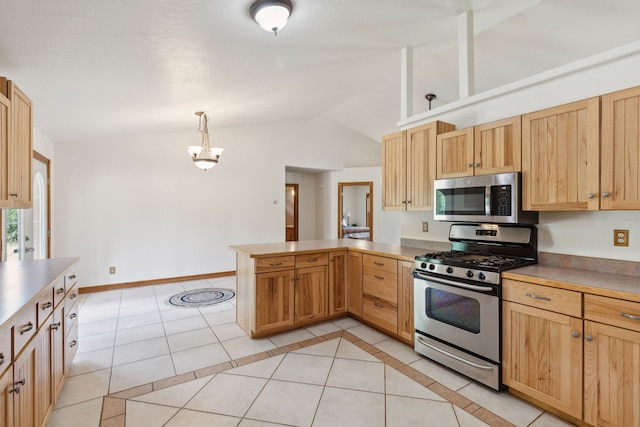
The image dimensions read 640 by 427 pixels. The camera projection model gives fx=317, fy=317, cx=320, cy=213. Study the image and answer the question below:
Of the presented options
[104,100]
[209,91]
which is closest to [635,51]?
[209,91]

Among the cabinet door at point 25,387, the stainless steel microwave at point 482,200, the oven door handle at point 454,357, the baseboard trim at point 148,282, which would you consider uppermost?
the stainless steel microwave at point 482,200

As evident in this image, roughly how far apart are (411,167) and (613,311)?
6.48ft

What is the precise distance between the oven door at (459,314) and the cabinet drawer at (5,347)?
2.57 meters

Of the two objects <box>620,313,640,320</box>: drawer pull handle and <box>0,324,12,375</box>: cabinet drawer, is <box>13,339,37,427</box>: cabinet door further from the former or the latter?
<box>620,313,640,320</box>: drawer pull handle

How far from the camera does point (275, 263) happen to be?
124 inches

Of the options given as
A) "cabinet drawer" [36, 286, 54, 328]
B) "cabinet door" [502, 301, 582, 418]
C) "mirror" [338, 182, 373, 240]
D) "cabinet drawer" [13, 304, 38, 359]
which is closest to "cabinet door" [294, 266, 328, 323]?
"cabinet door" [502, 301, 582, 418]

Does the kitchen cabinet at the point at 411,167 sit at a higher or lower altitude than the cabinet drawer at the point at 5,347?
higher

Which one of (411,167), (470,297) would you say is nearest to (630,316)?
(470,297)

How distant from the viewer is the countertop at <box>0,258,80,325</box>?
1.42 m

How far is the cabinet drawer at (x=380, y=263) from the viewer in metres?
A: 3.10

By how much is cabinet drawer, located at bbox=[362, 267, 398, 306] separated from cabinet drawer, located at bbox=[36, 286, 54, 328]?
2606 millimetres

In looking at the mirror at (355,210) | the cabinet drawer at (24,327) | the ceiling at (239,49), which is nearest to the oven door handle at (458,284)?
the ceiling at (239,49)

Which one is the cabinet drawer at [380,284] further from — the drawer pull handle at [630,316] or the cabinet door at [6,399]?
the cabinet door at [6,399]

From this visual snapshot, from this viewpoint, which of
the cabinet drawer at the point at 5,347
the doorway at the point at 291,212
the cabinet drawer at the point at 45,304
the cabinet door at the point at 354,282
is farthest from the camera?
the doorway at the point at 291,212
